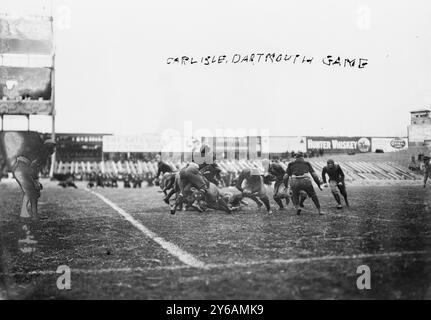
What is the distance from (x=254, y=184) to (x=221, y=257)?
5065mm

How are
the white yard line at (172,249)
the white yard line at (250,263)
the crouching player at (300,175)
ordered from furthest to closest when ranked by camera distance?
the crouching player at (300,175) → the white yard line at (172,249) → the white yard line at (250,263)

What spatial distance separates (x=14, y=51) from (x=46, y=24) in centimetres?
120

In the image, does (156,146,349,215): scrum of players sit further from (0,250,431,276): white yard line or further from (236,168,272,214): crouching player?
(0,250,431,276): white yard line

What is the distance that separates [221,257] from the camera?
17.4 feet

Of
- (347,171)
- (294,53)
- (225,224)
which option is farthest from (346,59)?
(347,171)

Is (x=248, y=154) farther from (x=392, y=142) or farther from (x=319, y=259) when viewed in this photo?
(x=319, y=259)

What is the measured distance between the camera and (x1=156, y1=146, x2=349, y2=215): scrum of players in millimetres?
9523

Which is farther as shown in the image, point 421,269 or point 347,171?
point 347,171

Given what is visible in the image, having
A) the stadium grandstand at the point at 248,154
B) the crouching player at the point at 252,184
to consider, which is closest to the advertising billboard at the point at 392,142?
the stadium grandstand at the point at 248,154

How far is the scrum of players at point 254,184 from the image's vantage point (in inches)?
375

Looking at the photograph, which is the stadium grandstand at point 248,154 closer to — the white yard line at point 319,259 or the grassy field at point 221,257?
the grassy field at point 221,257

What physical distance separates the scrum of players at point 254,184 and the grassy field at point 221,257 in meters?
0.95

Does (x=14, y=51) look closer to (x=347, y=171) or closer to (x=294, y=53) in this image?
(x=294, y=53)

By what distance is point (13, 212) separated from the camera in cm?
1075
